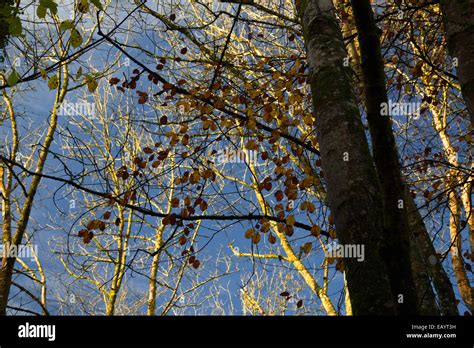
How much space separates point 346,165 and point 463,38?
40.9 inches

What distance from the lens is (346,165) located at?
227 centimetres

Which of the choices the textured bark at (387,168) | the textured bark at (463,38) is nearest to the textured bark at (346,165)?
the textured bark at (387,168)

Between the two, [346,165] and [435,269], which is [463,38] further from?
[435,269]

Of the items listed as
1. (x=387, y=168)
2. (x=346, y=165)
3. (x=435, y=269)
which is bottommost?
(x=435, y=269)

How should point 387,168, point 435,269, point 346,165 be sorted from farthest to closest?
1. point 435,269
2. point 346,165
3. point 387,168

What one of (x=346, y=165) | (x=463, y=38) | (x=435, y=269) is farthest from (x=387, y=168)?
(x=435, y=269)

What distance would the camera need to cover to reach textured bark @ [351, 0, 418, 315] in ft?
5.64

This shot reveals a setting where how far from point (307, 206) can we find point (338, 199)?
2425 millimetres

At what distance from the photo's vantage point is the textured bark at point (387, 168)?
172 centimetres

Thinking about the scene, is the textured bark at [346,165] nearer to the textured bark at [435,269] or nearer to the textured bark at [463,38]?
the textured bark at [463,38]

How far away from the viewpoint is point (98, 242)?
1308 centimetres

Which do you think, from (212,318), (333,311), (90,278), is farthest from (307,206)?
(90,278)

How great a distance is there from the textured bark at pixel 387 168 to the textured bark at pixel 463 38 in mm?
617

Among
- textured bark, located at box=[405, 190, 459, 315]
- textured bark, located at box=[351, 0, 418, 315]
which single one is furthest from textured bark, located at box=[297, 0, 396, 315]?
textured bark, located at box=[405, 190, 459, 315]
